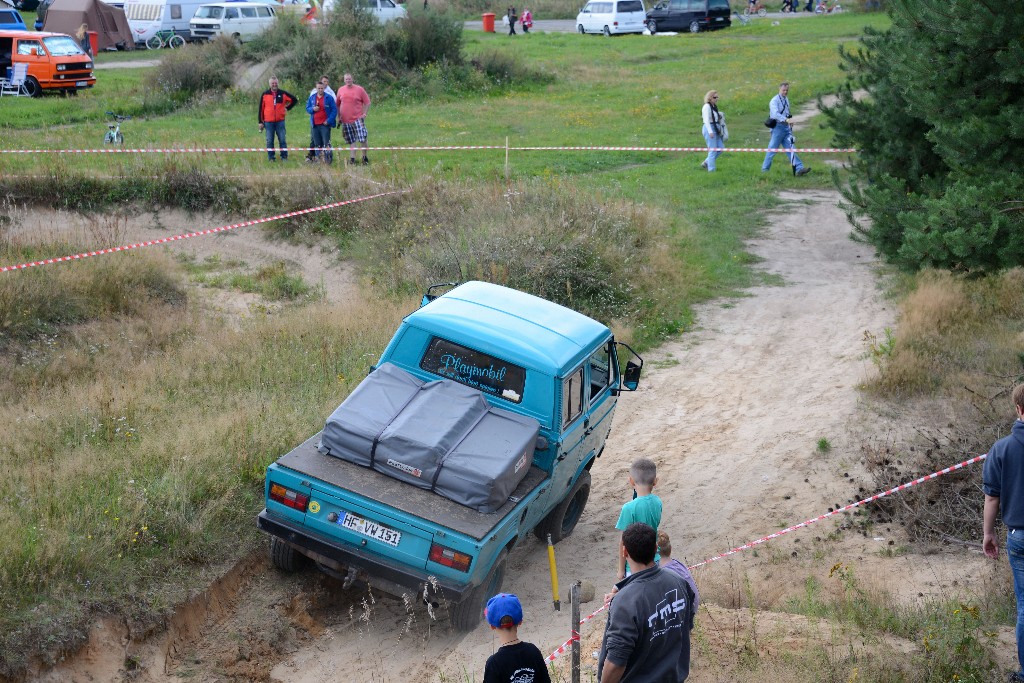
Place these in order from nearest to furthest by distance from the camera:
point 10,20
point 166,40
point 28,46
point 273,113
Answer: point 273,113 < point 28,46 < point 10,20 < point 166,40

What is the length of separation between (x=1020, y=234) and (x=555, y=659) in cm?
575

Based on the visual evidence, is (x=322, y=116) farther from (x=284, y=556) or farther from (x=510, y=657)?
(x=510, y=657)

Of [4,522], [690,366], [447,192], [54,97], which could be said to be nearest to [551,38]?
[54,97]

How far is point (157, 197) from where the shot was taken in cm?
1800

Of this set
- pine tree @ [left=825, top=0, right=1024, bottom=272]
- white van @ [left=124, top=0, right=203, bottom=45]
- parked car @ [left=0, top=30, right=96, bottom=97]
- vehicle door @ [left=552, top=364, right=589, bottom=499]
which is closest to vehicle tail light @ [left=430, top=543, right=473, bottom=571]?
vehicle door @ [left=552, top=364, right=589, bottom=499]

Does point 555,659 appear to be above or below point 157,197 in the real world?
below

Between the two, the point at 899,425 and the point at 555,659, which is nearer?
the point at 555,659

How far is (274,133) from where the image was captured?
2050 centimetres

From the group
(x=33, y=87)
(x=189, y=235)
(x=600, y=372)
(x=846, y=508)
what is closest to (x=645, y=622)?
(x=600, y=372)

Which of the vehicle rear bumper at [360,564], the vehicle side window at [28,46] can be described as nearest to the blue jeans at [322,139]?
the vehicle side window at [28,46]

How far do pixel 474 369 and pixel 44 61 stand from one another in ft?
80.4

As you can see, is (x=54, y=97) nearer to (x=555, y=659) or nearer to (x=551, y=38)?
(x=551, y=38)

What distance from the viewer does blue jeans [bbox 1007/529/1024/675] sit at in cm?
580

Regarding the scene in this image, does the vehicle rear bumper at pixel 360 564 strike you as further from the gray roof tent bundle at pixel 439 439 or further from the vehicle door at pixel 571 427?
the vehicle door at pixel 571 427
